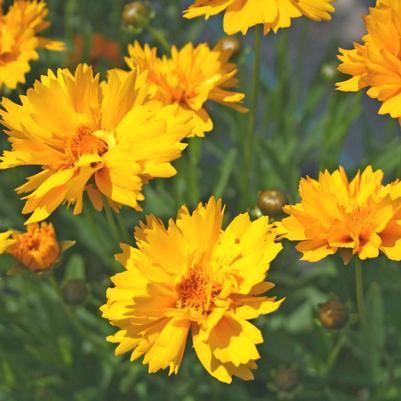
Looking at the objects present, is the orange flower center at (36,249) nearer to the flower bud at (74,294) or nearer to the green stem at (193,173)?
the flower bud at (74,294)

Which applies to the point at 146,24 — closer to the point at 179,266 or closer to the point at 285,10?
the point at 285,10

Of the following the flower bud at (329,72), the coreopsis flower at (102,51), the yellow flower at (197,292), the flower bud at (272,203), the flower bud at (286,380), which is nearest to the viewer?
the yellow flower at (197,292)

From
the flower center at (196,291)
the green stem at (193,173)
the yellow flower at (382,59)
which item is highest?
the yellow flower at (382,59)

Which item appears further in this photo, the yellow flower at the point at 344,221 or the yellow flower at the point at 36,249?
the yellow flower at the point at 36,249

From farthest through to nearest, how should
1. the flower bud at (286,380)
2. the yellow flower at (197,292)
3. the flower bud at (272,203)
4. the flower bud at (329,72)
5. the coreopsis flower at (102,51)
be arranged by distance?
1. the coreopsis flower at (102,51)
2. the flower bud at (329,72)
3. the flower bud at (286,380)
4. the flower bud at (272,203)
5. the yellow flower at (197,292)

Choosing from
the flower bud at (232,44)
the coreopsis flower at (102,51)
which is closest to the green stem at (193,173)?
the flower bud at (232,44)

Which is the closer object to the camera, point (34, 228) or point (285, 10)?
point (285, 10)

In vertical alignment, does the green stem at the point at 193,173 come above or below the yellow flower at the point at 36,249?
below

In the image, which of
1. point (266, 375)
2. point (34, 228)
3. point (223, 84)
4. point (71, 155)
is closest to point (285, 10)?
point (223, 84)
